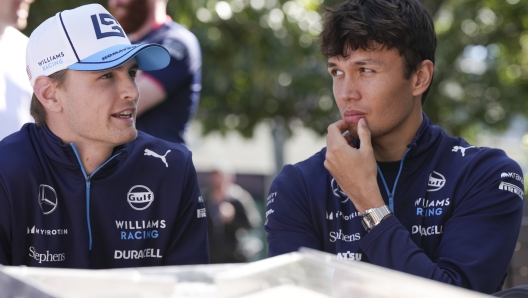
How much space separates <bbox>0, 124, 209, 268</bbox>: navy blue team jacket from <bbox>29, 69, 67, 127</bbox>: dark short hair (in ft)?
0.13

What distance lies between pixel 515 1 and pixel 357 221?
17.5 ft

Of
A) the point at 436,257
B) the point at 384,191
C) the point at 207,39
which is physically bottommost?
the point at 436,257

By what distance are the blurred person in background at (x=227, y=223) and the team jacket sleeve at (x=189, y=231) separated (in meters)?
5.64

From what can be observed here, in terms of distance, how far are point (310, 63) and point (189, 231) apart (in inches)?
188

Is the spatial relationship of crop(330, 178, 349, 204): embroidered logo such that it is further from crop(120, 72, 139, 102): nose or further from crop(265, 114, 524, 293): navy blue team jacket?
crop(120, 72, 139, 102): nose

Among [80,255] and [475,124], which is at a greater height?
[475,124]

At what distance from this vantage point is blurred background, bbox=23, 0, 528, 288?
6723 millimetres

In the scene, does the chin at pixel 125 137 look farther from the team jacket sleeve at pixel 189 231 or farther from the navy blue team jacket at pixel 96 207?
the team jacket sleeve at pixel 189 231

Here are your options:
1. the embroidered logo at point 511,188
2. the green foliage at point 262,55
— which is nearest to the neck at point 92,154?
the embroidered logo at point 511,188

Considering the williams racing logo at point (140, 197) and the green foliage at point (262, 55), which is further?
the green foliage at point (262, 55)

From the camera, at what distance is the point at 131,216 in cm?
251

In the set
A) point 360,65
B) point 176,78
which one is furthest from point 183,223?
point 176,78

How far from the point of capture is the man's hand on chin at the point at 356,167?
2295 millimetres

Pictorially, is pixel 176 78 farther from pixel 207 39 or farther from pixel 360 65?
pixel 207 39
